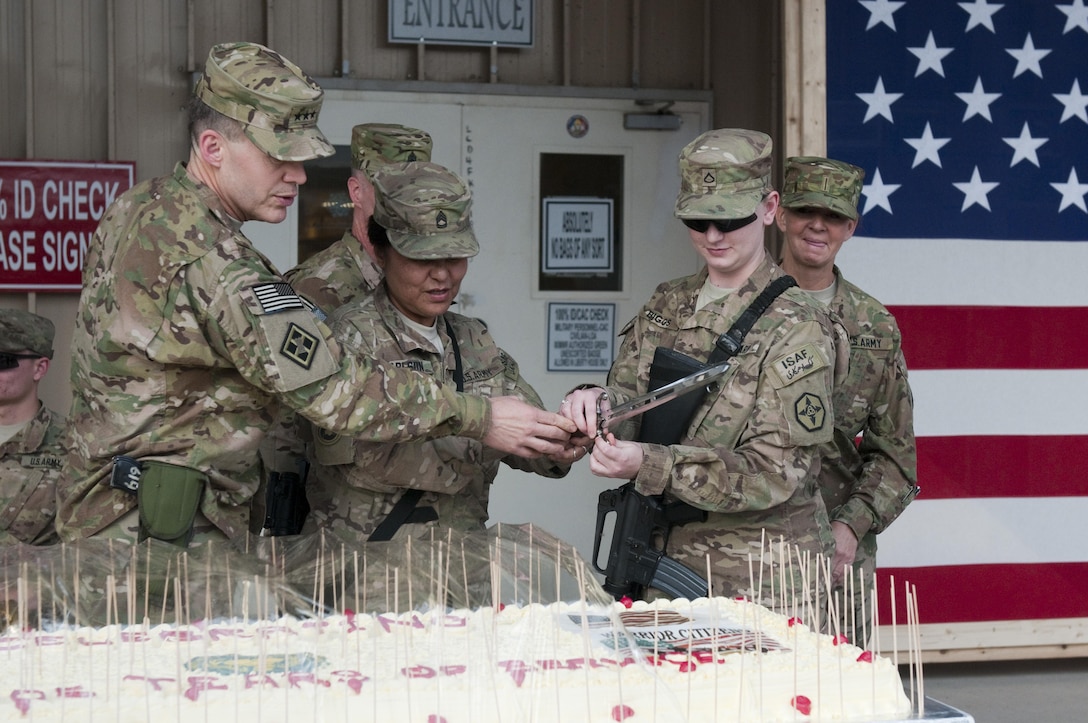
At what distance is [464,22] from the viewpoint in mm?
5457

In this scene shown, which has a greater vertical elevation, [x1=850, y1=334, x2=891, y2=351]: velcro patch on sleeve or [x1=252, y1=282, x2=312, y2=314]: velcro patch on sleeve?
[x1=252, y1=282, x2=312, y2=314]: velcro patch on sleeve

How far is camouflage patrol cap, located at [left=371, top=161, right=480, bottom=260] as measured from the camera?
3.02 metres

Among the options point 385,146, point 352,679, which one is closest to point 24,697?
point 352,679

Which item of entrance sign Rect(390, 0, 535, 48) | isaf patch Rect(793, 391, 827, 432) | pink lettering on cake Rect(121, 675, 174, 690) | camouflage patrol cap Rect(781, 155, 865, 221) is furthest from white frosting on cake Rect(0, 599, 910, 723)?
entrance sign Rect(390, 0, 535, 48)

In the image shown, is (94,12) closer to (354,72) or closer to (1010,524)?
(354,72)

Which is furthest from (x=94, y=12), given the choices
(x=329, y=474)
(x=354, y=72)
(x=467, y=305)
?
(x=329, y=474)

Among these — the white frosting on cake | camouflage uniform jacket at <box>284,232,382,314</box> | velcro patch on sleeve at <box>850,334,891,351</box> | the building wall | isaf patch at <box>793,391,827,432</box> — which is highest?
the building wall

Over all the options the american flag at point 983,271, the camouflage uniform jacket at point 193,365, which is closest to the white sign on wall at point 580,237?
the american flag at point 983,271

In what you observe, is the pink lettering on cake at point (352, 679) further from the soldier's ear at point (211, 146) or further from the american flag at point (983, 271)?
the american flag at point (983, 271)

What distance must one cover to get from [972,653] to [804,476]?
236cm

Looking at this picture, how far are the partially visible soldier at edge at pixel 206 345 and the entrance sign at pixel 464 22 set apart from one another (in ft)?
9.13

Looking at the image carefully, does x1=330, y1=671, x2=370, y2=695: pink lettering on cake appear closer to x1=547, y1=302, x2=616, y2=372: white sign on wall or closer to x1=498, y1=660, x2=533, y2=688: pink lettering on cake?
x1=498, y1=660, x2=533, y2=688: pink lettering on cake

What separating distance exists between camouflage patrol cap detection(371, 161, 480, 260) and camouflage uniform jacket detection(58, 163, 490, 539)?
39 cm

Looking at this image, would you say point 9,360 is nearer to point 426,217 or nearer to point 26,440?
point 26,440
